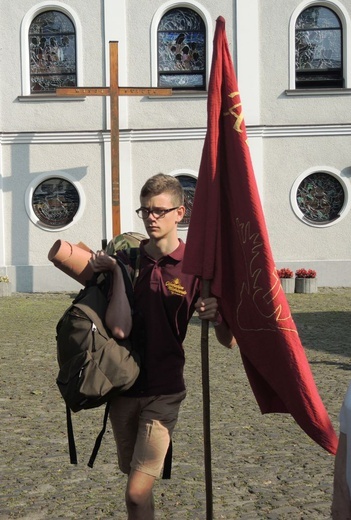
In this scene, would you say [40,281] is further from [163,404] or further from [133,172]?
[163,404]

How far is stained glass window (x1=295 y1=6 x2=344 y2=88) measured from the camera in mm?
21047

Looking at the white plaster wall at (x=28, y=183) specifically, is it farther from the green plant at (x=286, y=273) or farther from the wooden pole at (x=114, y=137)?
the green plant at (x=286, y=273)

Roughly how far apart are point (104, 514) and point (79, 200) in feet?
55.6

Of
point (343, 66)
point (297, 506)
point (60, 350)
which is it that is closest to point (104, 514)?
point (297, 506)

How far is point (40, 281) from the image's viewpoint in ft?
69.3

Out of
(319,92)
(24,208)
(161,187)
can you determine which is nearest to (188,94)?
(319,92)

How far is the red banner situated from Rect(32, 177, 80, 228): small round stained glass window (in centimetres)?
1773

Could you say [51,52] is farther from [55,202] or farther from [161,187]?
[161,187]

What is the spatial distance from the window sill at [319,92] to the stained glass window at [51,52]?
523 cm

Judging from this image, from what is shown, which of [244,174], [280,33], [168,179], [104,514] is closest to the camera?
[244,174]

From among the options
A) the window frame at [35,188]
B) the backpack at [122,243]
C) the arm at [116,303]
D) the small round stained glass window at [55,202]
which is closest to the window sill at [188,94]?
the window frame at [35,188]

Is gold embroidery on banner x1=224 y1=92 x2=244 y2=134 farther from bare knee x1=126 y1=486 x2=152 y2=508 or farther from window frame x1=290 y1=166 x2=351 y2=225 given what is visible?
window frame x1=290 y1=166 x2=351 y2=225

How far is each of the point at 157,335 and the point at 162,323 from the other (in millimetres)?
56

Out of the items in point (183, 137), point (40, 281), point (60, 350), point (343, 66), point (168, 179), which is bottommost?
point (40, 281)
